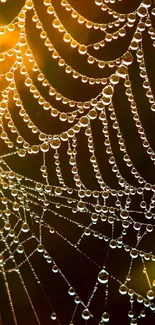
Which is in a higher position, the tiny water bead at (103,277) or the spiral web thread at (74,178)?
the spiral web thread at (74,178)

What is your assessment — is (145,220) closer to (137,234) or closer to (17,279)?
(137,234)

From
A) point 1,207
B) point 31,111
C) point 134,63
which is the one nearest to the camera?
point 1,207

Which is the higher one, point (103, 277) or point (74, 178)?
point (74, 178)

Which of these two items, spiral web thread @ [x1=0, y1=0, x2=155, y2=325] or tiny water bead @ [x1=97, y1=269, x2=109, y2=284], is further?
tiny water bead @ [x1=97, y1=269, x2=109, y2=284]

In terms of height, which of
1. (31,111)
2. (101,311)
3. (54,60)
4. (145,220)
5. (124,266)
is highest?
(54,60)

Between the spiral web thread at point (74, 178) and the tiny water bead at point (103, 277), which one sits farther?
the tiny water bead at point (103, 277)

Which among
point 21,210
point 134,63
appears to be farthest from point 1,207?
point 134,63

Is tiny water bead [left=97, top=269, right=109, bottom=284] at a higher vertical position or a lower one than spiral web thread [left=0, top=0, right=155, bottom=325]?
lower

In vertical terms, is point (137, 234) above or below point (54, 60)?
below
